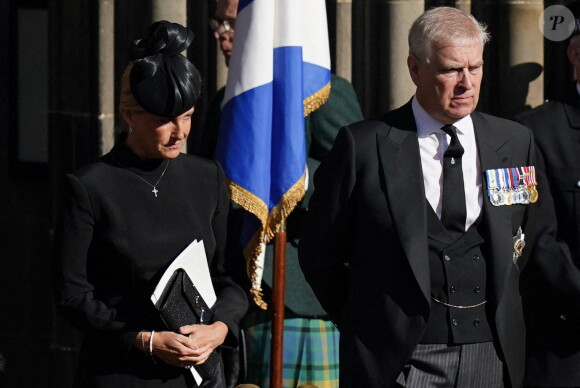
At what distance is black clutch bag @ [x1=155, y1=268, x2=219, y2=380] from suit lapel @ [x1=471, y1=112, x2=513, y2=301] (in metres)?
0.88

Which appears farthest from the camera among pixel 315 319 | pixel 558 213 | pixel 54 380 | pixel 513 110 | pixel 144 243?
pixel 54 380

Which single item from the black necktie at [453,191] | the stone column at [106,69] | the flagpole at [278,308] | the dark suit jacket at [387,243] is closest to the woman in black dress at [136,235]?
the dark suit jacket at [387,243]

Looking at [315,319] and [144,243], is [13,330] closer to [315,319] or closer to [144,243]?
[315,319]

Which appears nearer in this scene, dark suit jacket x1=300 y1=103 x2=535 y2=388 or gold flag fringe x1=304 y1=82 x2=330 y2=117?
dark suit jacket x1=300 y1=103 x2=535 y2=388

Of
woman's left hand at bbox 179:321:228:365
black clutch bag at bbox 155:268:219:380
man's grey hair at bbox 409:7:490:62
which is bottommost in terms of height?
woman's left hand at bbox 179:321:228:365

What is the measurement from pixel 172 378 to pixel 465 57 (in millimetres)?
1298

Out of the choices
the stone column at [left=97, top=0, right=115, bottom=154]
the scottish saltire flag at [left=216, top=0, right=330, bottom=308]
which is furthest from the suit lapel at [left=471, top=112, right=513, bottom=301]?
the stone column at [left=97, top=0, right=115, bottom=154]

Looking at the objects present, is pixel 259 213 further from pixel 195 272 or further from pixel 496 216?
pixel 496 216

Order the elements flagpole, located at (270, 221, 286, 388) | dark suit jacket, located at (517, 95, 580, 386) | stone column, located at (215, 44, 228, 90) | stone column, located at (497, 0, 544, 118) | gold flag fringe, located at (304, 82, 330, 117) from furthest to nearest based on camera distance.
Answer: stone column, located at (215, 44, 228, 90)
stone column, located at (497, 0, 544, 118)
gold flag fringe, located at (304, 82, 330, 117)
flagpole, located at (270, 221, 286, 388)
dark suit jacket, located at (517, 95, 580, 386)

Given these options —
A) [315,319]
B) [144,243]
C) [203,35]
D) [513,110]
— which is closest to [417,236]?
[144,243]

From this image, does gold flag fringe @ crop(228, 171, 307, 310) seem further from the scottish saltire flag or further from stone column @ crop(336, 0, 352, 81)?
stone column @ crop(336, 0, 352, 81)

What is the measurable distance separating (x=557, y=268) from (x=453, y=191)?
3.70 ft

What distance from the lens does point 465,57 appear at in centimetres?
441

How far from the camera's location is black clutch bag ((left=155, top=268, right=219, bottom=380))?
14.1 feet
